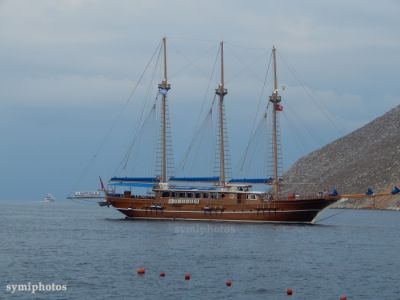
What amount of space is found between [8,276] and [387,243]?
4487 centimetres

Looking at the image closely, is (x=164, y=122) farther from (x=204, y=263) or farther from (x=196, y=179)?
(x=204, y=263)

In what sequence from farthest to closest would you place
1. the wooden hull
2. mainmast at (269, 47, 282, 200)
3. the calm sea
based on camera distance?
mainmast at (269, 47, 282, 200)
the wooden hull
the calm sea

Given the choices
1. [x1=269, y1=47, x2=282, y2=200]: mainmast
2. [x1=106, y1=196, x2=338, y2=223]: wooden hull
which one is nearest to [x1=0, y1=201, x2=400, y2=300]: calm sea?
[x1=106, y1=196, x2=338, y2=223]: wooden hull

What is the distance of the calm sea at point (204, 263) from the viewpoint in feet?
155

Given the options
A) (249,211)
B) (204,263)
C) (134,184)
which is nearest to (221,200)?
(249,211)

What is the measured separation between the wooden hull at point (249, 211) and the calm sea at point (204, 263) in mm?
3564

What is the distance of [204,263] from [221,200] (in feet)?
126

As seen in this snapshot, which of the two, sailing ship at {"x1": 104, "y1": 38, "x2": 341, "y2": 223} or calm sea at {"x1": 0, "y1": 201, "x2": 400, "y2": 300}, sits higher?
sailing ship at {"x1": 104, "y1": 38, "x2": 341, "y2": 223}

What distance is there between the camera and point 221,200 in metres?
98.6

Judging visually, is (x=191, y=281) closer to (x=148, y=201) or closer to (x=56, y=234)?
(x=56, y=234)

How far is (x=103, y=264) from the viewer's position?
193 feet

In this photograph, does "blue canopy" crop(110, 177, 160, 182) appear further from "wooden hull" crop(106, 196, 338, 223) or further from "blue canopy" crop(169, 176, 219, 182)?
"wooden hull" crop(106, 196, 338, 223)

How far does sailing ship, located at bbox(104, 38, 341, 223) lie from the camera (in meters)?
97.2

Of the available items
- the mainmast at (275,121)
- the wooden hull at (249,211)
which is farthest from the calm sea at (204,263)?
the mainmast at (275,121)
